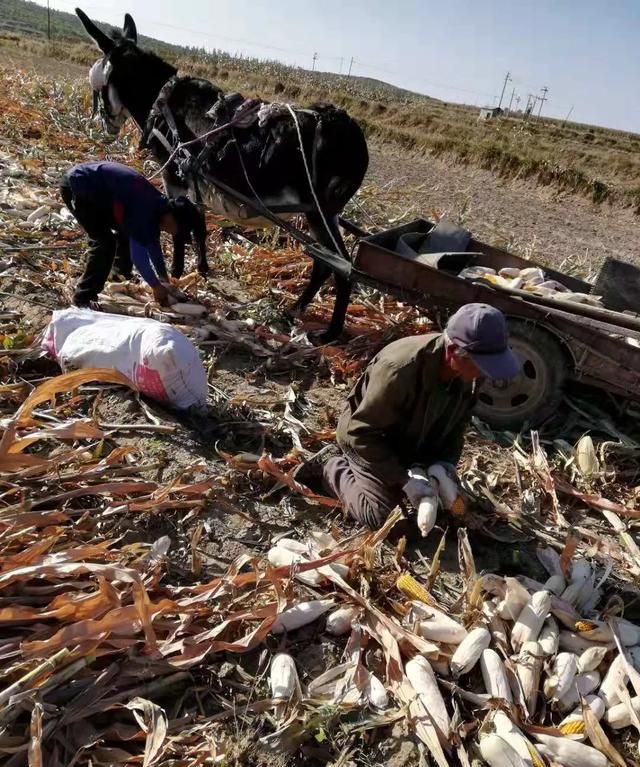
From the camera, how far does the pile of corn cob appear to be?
2.26m

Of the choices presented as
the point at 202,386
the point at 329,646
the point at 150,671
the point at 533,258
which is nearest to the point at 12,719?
the point at 150,671

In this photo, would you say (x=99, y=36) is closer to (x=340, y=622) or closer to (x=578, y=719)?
(x=340, y=622)

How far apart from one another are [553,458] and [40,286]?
4.58 meters

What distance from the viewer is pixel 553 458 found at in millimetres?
4238

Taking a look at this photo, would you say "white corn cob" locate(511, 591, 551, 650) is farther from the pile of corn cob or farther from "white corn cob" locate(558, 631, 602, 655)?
"white corn cob" locate(558, 631, 602, 655)

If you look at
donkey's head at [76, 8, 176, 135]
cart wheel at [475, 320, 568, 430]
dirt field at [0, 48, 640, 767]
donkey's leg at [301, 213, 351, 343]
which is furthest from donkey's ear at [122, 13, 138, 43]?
cart wheel at [475, 320, 568, 430]

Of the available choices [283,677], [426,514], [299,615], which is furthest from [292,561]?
[426,514]

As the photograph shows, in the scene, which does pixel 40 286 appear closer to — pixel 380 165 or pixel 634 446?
pixel 634 446

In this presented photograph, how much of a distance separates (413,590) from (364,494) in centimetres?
66

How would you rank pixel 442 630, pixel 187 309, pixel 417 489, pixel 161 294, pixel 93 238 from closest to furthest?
pixel 442 630
pixel 417 489
pixel 93 238
pixel 161 294
pixel 187 309

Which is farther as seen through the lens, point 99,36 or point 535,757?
point 99,36

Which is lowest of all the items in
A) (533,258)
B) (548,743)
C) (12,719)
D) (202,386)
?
(12,719)

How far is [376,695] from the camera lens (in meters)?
2.38

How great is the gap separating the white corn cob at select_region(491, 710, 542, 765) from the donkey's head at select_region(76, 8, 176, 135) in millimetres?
5882
